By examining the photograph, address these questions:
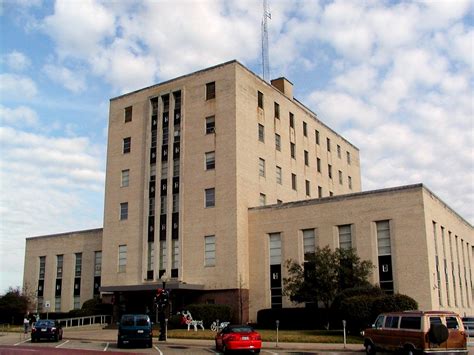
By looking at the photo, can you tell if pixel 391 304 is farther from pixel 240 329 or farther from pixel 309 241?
pixel 309 241

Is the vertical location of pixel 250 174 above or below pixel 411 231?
above

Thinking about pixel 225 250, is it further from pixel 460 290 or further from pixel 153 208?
pixel 460 290

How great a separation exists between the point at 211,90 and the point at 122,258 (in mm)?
19197

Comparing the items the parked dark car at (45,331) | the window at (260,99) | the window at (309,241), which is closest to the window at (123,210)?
the window at (260,99)

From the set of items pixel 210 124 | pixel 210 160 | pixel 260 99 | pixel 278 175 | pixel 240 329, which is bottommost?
pixel 240 329

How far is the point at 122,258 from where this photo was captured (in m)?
59.2

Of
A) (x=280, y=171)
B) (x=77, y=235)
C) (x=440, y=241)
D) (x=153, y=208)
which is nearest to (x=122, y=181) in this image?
(x=153, y=208)

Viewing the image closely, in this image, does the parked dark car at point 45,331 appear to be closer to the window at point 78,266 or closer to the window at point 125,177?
the window at point 125,177

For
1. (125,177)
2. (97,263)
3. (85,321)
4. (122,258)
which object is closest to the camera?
(85,321)

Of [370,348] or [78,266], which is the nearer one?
[370,348]

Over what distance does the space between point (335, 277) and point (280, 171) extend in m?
19.1

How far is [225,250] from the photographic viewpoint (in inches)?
2066

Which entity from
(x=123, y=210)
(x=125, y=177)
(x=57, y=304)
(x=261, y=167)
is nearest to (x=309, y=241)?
(x=261, y=167)

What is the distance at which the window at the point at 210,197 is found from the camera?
54812mm
